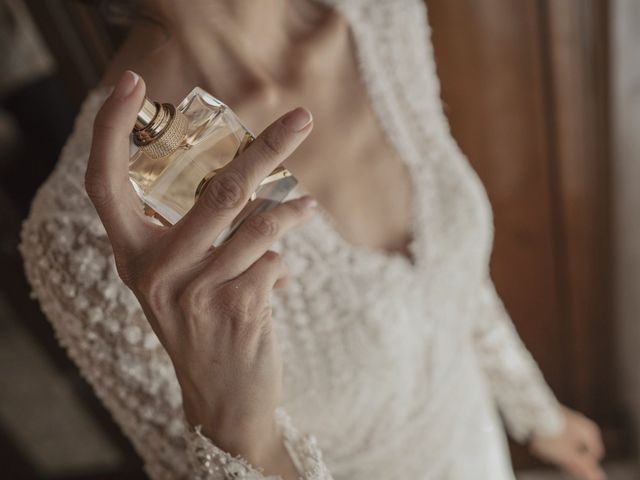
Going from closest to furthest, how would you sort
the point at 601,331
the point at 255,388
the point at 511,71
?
the point at 255,388, the point at 511,71, the point at 601,331

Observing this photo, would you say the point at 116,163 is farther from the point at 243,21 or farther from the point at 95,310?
the point at 243,21

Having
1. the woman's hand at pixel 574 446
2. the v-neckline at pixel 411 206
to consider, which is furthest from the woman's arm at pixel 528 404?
the v-neckline at pixel 411 206

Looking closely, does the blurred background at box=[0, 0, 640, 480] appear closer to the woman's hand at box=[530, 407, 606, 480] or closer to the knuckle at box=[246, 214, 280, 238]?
the woman's hand at box=[530, 407, 606, 480]

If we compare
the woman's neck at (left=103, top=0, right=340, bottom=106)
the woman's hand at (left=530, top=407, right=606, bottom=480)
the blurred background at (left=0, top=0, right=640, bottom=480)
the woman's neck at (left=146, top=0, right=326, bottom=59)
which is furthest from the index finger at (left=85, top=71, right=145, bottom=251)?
the woman's hand at (left=530, top=407, right=606, bottom=480)

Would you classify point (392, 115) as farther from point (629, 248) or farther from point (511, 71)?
point (629, 248)

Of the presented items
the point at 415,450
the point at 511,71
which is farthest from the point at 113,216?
the point at 511,71

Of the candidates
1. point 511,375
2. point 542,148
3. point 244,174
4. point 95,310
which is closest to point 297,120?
point 244,174
